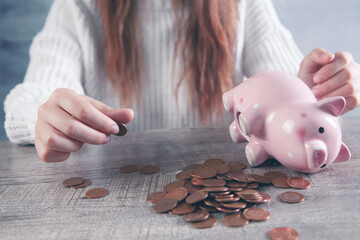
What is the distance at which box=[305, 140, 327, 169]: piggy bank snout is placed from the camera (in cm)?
53

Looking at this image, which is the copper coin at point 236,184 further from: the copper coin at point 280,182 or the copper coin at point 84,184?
the copper coin at point 84,184

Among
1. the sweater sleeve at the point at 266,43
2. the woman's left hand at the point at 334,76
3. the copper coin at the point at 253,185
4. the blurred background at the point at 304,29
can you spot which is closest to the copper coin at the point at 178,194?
the copper coin at the point at 253,185

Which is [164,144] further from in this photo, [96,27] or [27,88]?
[96,27]

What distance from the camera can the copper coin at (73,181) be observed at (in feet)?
1.99

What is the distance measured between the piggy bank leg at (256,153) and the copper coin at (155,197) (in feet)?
0.54

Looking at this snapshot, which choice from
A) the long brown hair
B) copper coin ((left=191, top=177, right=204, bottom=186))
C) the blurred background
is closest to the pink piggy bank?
copper coin ((left=191, top=177, right=204, bottom=186))

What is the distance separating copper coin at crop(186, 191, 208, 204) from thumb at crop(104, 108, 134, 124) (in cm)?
18

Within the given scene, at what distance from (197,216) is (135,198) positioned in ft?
0.38

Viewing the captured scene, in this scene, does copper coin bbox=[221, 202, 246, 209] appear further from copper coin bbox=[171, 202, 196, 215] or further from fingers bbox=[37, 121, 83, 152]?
fingers bbox=[37, 121, 83, 152]

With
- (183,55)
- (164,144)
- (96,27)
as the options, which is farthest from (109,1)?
(164,144)

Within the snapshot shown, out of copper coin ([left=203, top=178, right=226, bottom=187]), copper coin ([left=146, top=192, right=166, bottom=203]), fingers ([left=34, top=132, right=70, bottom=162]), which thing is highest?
fingers ([left=34, top=132, right=70, bottom=162])

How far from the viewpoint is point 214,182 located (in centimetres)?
56

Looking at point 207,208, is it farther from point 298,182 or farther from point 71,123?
point 71,123

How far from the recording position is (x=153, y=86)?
116 cm
